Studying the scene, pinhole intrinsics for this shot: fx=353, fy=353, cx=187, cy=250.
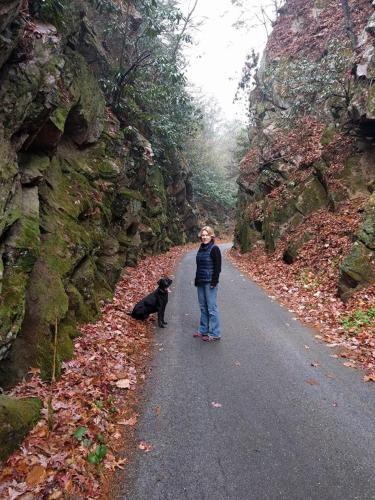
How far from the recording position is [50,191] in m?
7.50

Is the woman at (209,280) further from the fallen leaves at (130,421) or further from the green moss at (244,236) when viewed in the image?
the green moss at (244,236)

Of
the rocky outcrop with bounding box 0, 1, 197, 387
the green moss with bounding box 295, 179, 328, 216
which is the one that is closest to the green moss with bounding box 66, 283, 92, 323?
the rocky outcrop with bounding box 0, 1, 197, 387

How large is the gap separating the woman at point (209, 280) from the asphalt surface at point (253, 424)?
1.19 ft

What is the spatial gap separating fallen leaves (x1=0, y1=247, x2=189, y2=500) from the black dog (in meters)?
0.85

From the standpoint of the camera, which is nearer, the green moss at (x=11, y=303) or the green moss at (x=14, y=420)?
the green moss at (x=14, y=420)

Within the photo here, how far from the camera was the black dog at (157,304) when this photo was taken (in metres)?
8.14

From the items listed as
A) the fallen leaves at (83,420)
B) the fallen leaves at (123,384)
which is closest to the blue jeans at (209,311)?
the fallen leaves at (83,420)

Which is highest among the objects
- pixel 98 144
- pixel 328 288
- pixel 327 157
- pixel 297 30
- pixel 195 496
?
pixel 297 30

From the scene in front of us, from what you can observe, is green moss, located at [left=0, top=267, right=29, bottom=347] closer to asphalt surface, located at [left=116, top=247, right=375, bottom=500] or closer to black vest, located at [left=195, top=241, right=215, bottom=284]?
asphalt surface, located at [left=116, top=247, right=375, bottom=500]

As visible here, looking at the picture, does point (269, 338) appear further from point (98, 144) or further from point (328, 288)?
point (98, 144)

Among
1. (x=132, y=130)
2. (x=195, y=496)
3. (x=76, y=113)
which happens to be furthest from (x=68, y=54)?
(x=195, y=496)

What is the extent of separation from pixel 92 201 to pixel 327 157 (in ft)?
35.1

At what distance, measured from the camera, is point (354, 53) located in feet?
49.8

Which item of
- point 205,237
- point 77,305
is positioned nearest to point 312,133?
point 205,237
